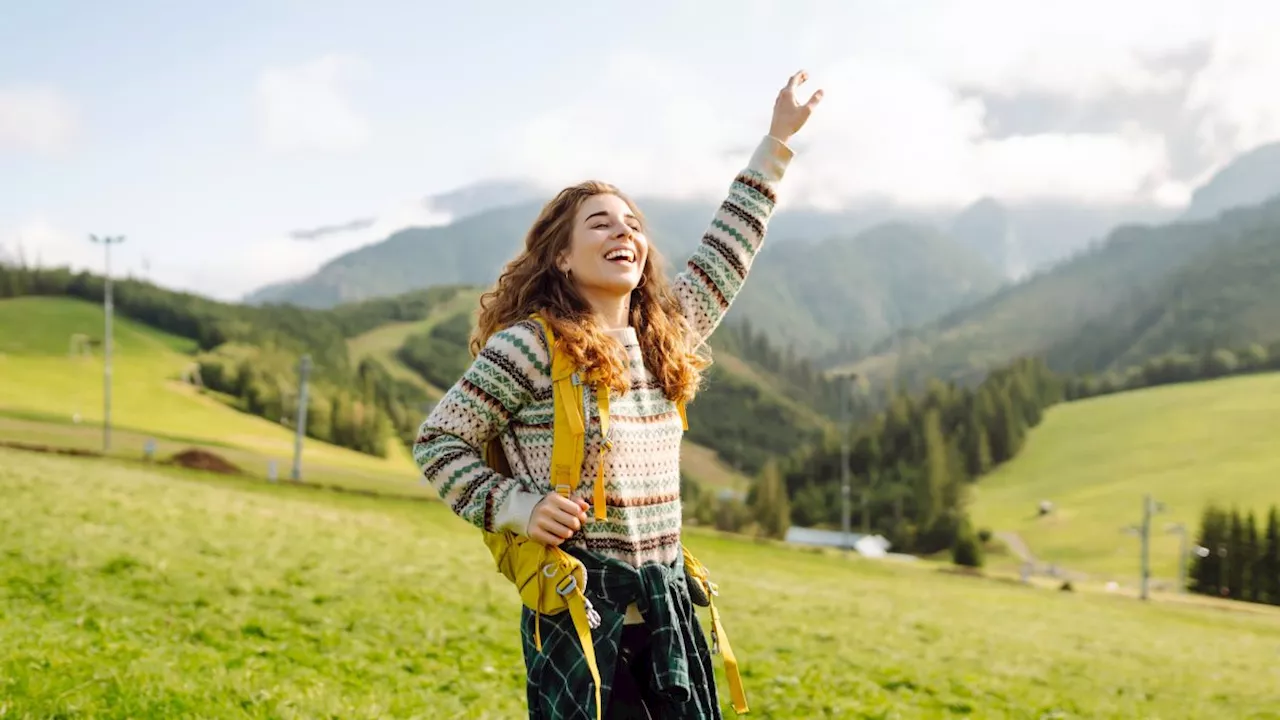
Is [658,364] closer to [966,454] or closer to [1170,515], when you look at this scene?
[1170,515]

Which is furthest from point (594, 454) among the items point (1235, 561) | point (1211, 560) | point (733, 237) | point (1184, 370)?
point (1184, 370)

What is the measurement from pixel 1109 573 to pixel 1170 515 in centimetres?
1830

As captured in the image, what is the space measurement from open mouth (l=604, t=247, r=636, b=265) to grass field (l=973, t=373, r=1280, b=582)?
297 ft

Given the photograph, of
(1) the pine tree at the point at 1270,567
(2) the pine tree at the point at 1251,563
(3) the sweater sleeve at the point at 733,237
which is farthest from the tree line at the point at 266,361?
(3) the sweater sleeve at the point at 733,237

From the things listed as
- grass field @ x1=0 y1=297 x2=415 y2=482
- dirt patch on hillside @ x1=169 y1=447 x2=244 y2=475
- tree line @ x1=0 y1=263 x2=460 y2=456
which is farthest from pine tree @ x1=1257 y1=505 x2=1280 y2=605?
tree line @ x1=0 y1=263 x2=460 y2=456

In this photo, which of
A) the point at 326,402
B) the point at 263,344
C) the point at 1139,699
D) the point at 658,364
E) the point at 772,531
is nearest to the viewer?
the point at 658,364

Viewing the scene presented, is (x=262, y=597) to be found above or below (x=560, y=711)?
below

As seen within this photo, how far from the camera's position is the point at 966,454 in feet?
427

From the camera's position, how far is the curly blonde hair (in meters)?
3.75

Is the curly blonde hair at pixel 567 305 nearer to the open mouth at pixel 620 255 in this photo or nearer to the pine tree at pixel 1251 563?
the open mouth at pixel 620 255

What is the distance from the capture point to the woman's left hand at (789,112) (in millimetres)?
4480

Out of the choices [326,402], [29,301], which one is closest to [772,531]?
[326,402]

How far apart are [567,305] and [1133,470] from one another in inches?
5055

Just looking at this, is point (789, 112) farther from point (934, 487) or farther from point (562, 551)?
point (934, 487)
